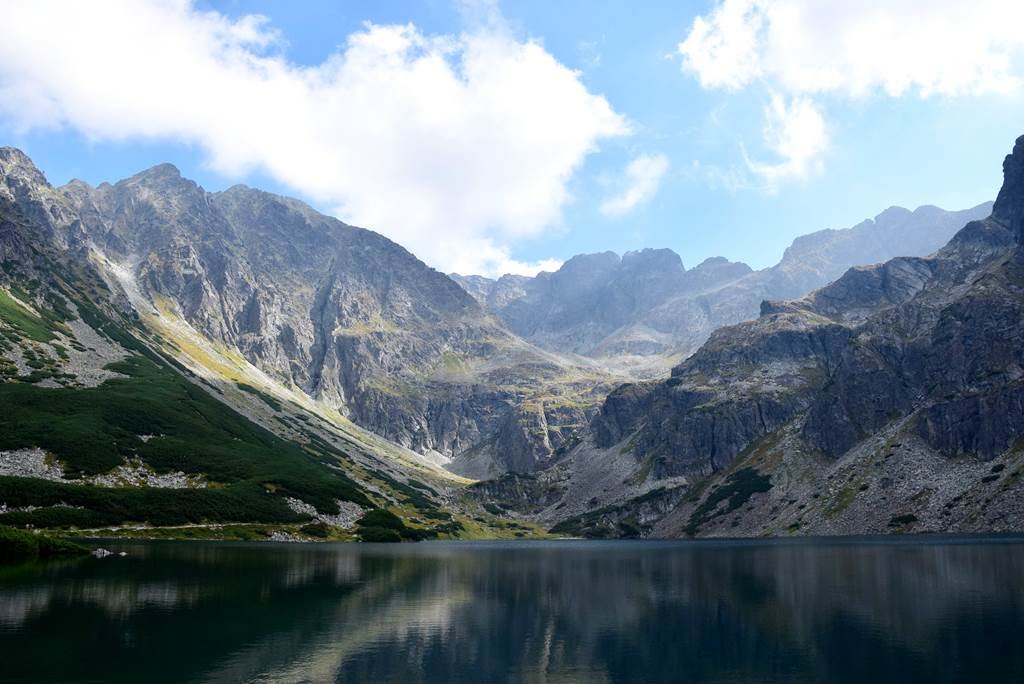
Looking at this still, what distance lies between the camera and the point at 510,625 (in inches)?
1927

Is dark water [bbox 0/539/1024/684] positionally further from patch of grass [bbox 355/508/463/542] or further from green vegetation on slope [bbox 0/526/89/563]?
patch of grass [bbox 355/508/463/542]

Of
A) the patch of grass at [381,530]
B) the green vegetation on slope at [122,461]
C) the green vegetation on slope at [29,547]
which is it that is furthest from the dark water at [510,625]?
the patch of grass at [381,530]

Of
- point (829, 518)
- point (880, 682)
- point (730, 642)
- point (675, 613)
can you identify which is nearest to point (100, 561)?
point (675, 613)

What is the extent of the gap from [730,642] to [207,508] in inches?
5442

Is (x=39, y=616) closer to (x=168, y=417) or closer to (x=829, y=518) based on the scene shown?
(x=168, y=417)

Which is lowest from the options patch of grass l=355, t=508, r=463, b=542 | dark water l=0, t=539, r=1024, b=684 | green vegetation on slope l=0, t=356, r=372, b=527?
patch of grass l=355, t=508, r=463, b=542

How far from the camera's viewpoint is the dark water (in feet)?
112

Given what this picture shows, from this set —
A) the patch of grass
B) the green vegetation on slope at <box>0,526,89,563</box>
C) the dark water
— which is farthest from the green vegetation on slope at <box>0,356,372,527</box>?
the dark water

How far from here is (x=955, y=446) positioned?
634 ft

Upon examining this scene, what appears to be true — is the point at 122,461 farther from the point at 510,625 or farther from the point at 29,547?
the point at 510,625

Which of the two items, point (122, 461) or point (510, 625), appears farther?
point (122, 461)

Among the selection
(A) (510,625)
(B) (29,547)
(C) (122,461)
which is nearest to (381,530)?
(C) (122,461)

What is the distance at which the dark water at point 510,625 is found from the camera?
112 ft

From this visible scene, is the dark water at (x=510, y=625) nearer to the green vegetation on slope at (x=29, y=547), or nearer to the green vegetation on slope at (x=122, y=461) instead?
the green vegetation on slope at (x=29, y=547)
